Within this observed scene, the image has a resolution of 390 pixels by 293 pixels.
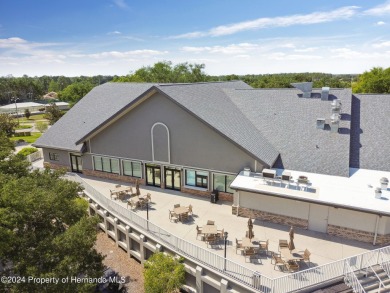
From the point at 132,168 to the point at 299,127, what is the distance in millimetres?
15569

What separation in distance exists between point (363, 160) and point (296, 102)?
313 inches

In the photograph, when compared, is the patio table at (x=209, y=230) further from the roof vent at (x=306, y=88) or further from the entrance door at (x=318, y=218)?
the roof vent at (x=306, y=88)

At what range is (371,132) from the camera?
2317 cm

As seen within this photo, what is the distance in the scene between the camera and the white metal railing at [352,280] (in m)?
13.6

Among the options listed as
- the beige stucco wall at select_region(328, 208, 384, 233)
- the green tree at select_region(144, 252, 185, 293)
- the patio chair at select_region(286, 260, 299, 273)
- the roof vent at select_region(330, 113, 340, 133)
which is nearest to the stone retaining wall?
the beige stucco wall at select_region(328, 208, 384, 233)

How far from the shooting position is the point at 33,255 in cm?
1088

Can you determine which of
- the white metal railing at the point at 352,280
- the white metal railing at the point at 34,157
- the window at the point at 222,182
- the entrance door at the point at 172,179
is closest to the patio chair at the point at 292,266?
the white metal railing at the point at 352,280

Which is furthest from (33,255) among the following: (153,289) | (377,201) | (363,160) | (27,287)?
(363,160)

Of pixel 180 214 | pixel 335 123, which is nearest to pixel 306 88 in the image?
pixel 335 123

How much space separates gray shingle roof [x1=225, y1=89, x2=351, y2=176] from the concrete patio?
17.9ft

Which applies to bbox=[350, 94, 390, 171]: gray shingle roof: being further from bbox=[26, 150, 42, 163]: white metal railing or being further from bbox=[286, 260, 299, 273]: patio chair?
bbox=[26, 150, 42, 163]: white metal railing

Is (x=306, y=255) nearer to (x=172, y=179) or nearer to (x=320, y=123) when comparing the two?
(x=320, y=123)

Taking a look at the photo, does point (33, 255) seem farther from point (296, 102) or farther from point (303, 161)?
point (296, 102)

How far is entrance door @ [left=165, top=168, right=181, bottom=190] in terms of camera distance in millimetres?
24631
